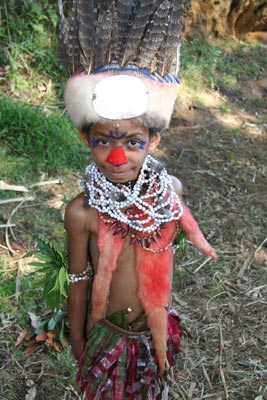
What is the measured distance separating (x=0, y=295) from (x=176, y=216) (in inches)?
63.3

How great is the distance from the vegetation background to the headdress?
929 millimetres

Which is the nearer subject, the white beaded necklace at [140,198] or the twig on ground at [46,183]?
the white beaded necklace at [140,198]

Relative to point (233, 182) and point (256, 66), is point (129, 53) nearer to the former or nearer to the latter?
point (233, 182)

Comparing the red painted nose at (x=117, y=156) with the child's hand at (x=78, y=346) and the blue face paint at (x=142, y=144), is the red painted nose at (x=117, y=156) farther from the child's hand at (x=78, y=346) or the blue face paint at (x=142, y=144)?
the child's hand at (x=78, y=346)

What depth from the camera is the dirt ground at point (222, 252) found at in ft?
9.96

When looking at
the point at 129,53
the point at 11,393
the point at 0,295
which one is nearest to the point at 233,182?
the point at 0,295

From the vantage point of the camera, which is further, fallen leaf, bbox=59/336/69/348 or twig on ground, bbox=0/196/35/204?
twig on ground, bbox=0/196/35/204

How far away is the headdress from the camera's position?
1.82 meters

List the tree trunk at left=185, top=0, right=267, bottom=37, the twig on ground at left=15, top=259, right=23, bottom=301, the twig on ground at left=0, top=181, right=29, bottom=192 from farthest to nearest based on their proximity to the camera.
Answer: the tree trunk at left=185, top=0, right=267, bottom=37, the twig on ground at left=0, top=181, right=29, bottom=192, the twig on ground at left=15, top=259, right=23, bottom=301

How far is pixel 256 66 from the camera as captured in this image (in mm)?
6539

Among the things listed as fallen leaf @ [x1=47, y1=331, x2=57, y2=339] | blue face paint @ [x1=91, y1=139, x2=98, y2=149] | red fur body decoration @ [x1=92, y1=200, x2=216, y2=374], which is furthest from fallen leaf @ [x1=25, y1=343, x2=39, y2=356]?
blue face paint @ [x1=91, y1=139, x2=98, y2=149]

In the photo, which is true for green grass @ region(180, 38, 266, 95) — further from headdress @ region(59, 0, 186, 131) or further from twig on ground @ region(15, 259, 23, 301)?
headdress @ region(59, 0, 186, 131)

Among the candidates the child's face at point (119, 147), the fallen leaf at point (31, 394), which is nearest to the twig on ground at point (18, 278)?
the fallen leaf at point (31, 394)

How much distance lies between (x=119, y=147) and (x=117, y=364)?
84 centimetres
